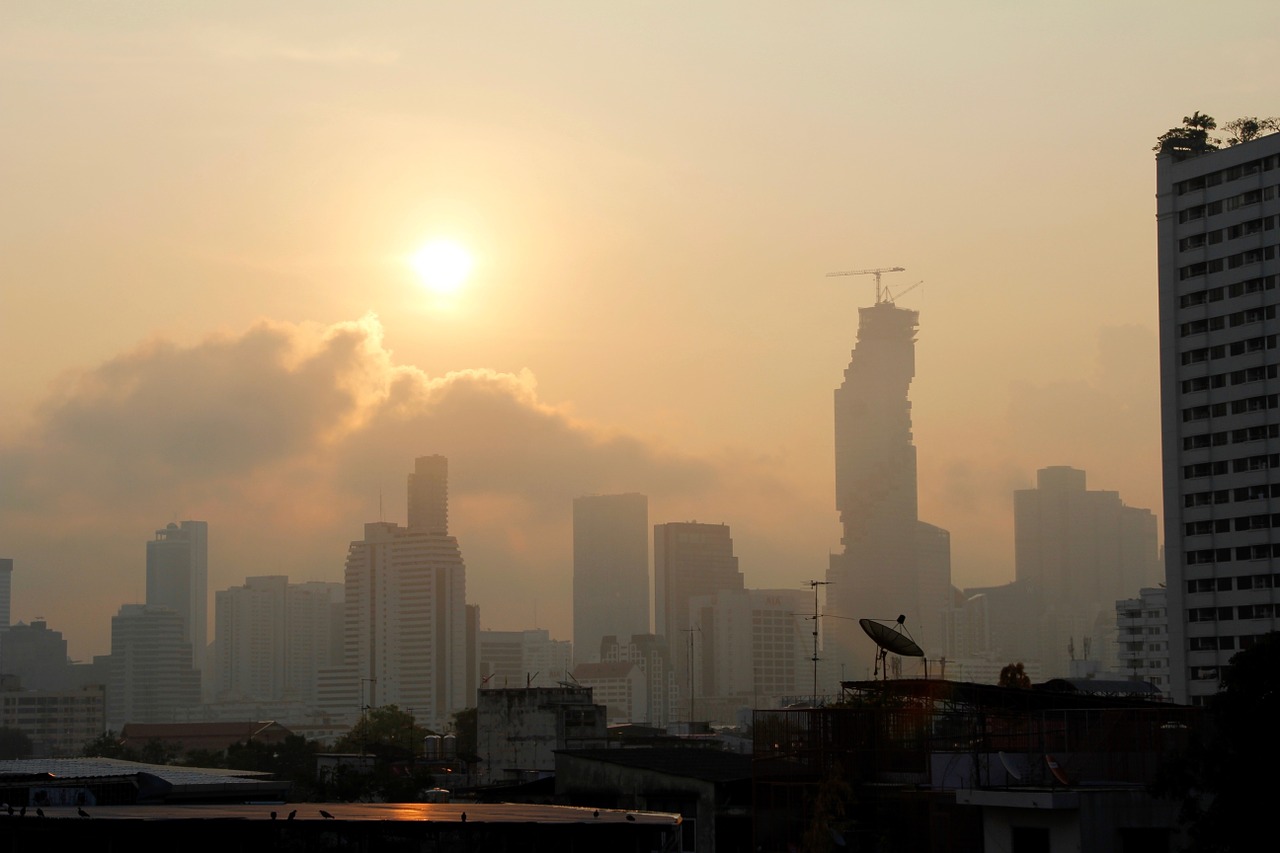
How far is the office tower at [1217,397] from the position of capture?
109875 millimetres

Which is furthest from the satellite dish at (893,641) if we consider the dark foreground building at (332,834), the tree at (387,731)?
the tree at (387,731)

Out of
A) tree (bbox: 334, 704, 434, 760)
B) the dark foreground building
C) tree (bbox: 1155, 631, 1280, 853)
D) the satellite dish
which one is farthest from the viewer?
tree (bbox: 334, 704, 434, 760)

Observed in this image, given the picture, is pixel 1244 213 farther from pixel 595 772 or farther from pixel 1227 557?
pixel 595 772

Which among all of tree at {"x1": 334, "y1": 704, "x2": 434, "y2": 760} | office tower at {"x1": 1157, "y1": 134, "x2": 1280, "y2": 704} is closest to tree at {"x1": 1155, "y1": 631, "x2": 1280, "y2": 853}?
office tower at {"x1": 1157, "y1": 134, "x2": 1280, "y2": 704}

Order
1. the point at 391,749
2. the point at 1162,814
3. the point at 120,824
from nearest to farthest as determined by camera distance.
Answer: the point at 120,824, the point at 1162,814, the point at 391,749

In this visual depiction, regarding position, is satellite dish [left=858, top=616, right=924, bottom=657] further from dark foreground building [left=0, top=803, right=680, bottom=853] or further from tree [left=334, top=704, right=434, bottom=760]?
tree [left=334, top=704, right=434, bottom=760]

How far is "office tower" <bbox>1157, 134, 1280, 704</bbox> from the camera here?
110 m

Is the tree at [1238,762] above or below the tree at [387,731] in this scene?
above

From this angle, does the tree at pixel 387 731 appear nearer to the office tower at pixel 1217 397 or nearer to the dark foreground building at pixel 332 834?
the office tower at pixel 1217 397

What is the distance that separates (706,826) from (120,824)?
2545 centimetres

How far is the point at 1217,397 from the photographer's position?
374 feet

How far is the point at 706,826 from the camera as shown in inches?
1811

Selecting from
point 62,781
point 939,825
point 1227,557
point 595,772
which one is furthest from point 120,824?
point 1227,557

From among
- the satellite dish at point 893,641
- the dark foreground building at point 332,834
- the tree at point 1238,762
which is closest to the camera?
the dark foreground building at point 332,834
